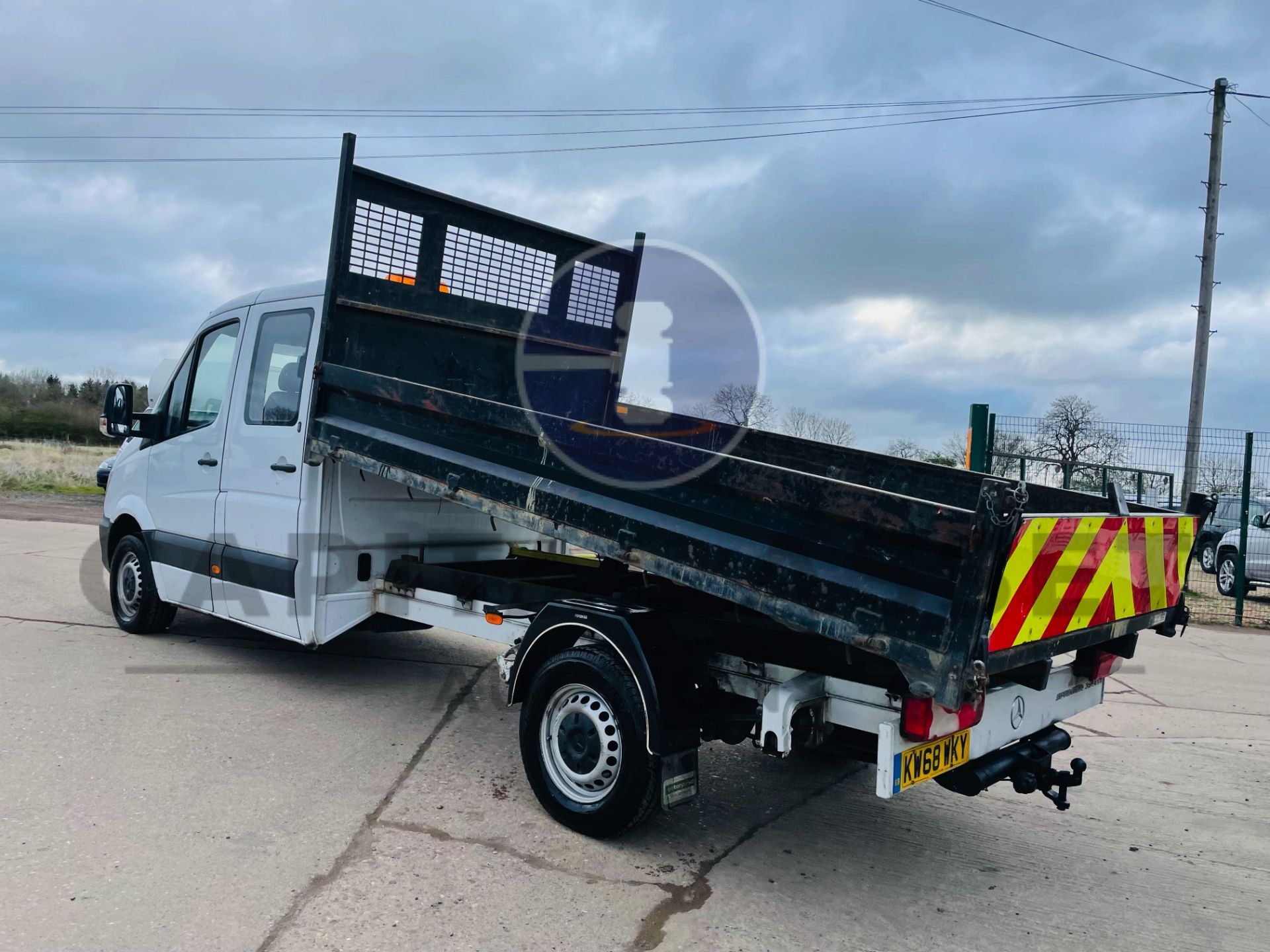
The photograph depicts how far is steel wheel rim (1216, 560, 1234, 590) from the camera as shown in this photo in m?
13.7

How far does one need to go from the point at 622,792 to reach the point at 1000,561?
68.6 inches

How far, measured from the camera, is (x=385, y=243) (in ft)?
16.8

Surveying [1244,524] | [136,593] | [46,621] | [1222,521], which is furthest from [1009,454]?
[46,621]

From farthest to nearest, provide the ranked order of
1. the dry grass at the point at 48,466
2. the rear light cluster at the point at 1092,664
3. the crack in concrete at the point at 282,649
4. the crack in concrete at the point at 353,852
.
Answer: the dry grass at the point at 48,466, the crack in concrete at the point at 282,649, the rear light cluster at the point at 1092,664, the crack in concrete at the point at 353,852

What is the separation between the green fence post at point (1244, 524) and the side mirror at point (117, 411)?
1145 centimetres

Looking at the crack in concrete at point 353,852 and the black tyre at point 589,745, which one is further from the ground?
the black tyre at point 589,745

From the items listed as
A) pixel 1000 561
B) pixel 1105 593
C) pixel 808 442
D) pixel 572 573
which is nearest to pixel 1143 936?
pixel 1105 593

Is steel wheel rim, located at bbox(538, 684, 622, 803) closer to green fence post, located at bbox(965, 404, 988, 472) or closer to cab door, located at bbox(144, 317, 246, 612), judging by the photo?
cab door, located at bbox(144, 317, 246, 612)

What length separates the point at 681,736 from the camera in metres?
3.66

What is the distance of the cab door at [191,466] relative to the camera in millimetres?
6137

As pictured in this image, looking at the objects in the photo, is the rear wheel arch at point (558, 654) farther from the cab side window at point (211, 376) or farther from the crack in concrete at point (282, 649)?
the cab side window at point (211, 376)

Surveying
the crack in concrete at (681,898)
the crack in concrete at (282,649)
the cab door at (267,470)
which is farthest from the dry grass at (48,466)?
the crack in concrete at (681,898)

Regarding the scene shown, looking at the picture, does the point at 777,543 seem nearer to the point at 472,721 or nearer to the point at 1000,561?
the point at 1000,561

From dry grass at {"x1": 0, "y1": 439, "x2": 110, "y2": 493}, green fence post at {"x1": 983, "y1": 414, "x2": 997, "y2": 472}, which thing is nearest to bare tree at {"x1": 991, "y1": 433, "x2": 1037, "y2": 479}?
green fence post at {"x1": 983, "y1": 414, "x2": 997, "y2": 472}
